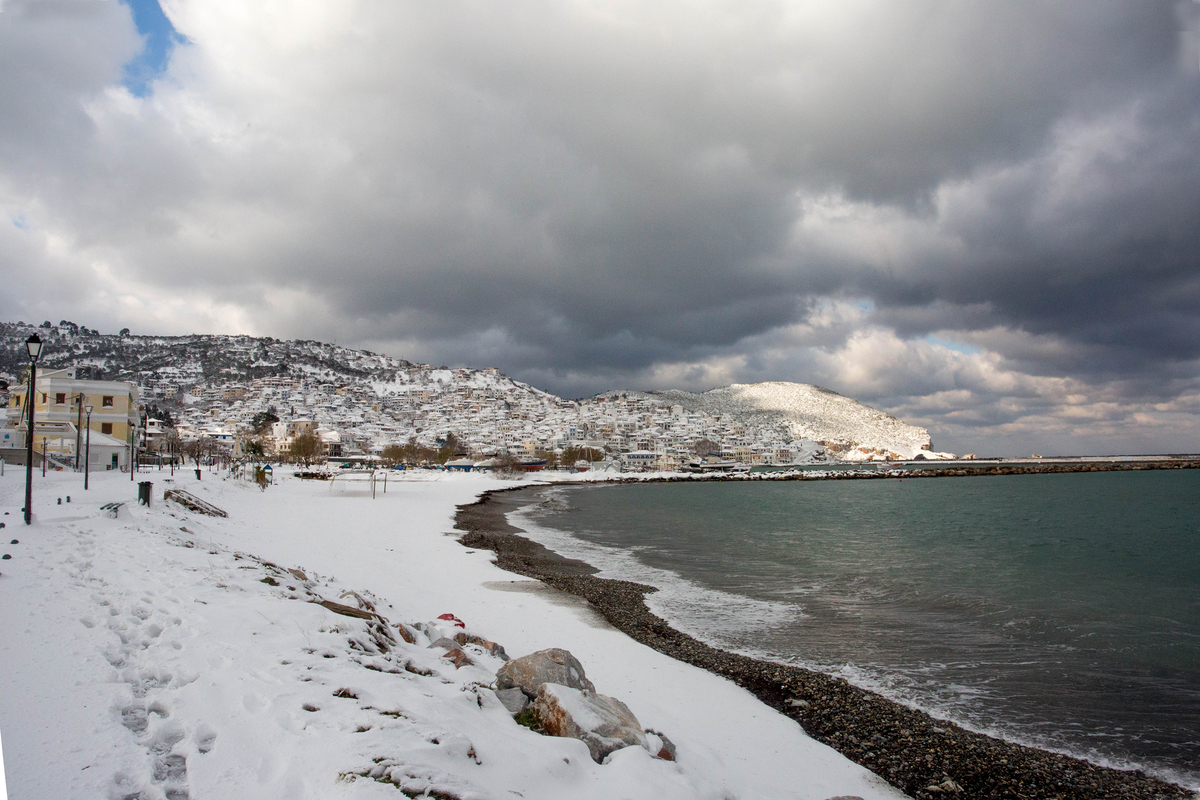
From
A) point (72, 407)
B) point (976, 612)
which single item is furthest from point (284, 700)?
point (72, 407)

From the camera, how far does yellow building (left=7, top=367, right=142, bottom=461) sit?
1603 inches

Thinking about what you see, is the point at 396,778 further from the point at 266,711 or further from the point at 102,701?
the point at 102,701

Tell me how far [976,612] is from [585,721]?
13633 mm

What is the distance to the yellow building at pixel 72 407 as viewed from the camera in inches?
1603

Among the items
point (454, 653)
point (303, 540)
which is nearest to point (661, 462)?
point (303, 540)

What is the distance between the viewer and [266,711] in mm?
4594

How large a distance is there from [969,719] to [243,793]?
9002mm

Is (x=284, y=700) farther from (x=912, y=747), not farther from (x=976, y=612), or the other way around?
(x=976, y=612)

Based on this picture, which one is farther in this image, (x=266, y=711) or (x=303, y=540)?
(x=303, y=540)

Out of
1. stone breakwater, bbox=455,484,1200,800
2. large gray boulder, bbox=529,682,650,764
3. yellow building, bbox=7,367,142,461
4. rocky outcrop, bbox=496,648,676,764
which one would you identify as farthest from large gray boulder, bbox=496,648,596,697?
yellow building, bbox=7,367,142,461

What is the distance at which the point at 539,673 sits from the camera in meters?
6.35

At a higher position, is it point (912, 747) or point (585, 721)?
point (585, 721)

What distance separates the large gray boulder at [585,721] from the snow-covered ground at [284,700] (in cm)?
19

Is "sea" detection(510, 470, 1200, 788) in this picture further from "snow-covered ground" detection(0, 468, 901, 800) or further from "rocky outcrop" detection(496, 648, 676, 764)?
"rocky outcrop" detection(496, 648, 676, 764)
